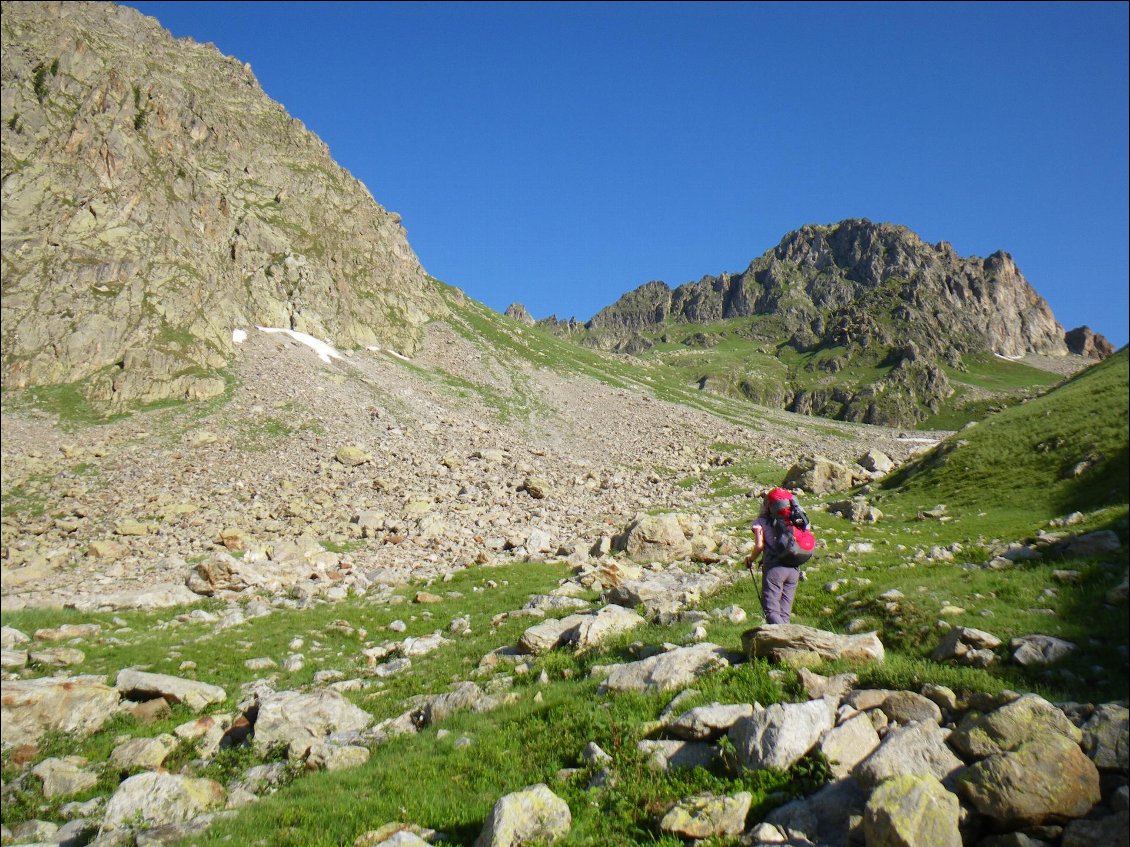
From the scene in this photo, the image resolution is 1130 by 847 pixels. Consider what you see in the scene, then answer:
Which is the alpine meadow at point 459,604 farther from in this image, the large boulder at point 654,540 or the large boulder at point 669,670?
the large boulder at point 654,540

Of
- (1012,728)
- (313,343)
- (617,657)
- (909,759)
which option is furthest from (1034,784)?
(313,343)

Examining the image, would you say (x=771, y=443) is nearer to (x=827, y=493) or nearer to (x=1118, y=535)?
(x=827, y=493)

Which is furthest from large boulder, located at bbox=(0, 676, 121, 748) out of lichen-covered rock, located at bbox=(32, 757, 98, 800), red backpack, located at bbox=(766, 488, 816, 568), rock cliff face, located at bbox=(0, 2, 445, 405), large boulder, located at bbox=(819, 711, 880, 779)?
rock cliff face, located at bbox=(0, 2, 445, 405)

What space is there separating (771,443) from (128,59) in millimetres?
109985

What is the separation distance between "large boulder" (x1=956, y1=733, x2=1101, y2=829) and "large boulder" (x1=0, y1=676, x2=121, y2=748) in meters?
17.3

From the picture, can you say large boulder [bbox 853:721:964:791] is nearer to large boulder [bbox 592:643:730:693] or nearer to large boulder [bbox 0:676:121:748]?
large boulder [bbox 592:643:730:693]

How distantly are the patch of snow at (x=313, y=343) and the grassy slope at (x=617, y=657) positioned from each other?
59.8 meters

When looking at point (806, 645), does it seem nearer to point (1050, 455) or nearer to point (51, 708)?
point (51, 708)

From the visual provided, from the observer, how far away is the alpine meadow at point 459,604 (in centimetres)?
712

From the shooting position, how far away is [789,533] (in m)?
12.4

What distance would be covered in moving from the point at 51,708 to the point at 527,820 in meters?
13.7

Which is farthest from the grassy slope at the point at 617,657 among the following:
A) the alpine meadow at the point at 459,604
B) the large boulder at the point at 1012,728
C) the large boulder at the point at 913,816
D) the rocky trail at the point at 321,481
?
the rocky trail at the point at 321,481

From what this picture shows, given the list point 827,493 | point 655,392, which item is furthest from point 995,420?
point 655,392

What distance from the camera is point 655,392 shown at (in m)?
131
